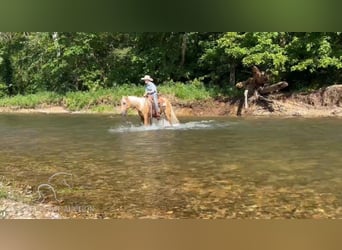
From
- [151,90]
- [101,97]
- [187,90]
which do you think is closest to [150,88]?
[151,90]

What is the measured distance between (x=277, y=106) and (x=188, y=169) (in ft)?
26.0

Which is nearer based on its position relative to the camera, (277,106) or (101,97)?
(277,106)

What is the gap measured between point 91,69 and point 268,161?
12365 millimetres

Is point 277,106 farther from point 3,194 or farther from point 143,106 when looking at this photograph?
point 3,194

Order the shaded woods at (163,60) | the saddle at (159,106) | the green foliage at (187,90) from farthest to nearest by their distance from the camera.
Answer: the green foliage at (187,90), the shaded woods at (163,60), the saddle at (159,106)

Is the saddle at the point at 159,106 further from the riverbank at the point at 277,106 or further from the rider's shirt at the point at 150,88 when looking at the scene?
the riverbank at the point at 277,106

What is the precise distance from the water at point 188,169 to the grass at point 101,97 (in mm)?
4823

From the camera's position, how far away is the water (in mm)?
3338

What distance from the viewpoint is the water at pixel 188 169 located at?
131 inches

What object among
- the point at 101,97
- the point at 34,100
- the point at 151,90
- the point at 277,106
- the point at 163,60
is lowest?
the point at 277,106

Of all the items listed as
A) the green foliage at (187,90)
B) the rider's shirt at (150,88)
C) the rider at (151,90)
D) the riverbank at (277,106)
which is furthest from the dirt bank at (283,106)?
the rider's shirt at (150,88)

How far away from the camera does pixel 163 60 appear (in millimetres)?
15062

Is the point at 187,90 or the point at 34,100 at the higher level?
the point at 187,90
